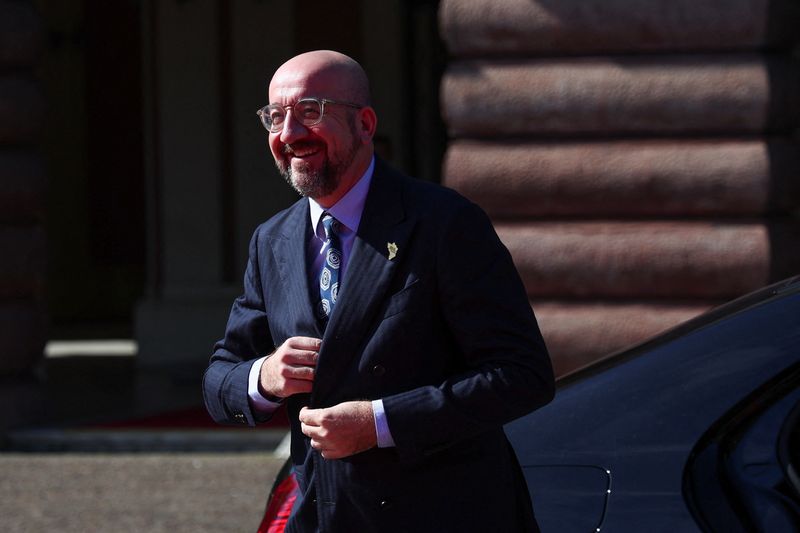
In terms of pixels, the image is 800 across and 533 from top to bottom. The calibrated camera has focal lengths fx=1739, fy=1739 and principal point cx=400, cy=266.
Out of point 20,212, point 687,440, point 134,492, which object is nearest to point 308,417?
point 687,440

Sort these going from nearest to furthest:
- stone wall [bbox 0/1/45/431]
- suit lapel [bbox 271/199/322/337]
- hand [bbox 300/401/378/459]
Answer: hand [bbox 300/401/378/459] → suit lapel [bbox 271/199/322/337] → stone wall [bbox 0/1/45/431]

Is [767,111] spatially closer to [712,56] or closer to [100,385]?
[712,56]

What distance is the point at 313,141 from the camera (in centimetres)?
265

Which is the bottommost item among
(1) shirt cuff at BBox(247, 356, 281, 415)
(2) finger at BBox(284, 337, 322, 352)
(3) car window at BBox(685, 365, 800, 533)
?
(3) car window at BBox(685, 365, 800, 533)

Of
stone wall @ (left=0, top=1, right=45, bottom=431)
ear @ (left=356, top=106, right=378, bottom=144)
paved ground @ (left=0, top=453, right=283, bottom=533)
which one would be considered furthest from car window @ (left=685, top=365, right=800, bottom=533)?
stone wall @ (left=0, top=1, right=45, bottom=431)

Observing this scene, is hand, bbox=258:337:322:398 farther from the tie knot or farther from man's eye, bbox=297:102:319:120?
man's eye, bbox=297:102:319:120

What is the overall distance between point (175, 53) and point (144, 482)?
4.85 meters

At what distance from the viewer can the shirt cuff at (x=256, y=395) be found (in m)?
2.76

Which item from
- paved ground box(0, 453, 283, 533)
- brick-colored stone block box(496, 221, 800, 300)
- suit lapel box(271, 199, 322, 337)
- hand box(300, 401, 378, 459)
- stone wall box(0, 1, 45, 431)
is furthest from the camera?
stone wall box(0, 1, 45, 431)

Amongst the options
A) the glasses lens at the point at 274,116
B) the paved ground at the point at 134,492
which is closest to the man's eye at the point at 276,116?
the glasses lens at the point at 274,116

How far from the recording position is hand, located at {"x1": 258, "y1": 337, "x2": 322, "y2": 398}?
2.66 metres

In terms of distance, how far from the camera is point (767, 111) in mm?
7625

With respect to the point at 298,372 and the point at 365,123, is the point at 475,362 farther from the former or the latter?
the point at 365,123

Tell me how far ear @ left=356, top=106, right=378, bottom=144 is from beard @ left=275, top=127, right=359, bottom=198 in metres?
0.02
